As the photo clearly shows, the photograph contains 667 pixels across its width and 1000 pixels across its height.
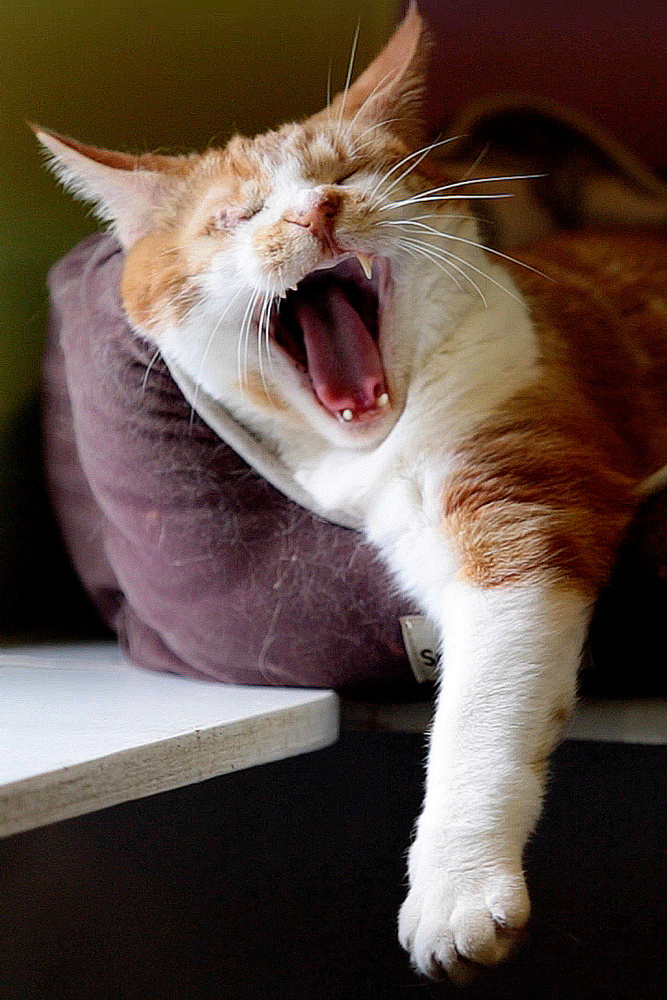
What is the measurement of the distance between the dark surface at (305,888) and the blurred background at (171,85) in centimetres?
44

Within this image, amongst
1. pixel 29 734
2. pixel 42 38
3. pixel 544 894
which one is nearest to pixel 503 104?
pixel 42 38

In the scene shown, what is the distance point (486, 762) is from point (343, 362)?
0.48m

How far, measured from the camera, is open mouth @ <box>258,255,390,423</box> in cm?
124

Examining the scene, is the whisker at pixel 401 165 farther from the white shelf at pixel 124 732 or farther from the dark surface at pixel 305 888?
the dark surface at pixel 305 888

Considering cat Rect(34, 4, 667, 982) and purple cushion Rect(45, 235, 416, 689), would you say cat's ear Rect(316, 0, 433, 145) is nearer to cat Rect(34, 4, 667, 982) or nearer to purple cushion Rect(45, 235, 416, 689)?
cat Rect(34, 4, 667, 982)

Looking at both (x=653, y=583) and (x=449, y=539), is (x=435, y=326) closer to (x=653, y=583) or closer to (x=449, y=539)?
(x=449, y=539)

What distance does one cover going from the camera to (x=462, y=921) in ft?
2.95

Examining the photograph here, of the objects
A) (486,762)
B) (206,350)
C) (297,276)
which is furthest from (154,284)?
(486,762)

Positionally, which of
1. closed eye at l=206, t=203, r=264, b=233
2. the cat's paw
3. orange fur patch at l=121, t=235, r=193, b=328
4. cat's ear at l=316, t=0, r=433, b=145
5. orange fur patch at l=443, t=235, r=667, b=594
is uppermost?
cat's ear at l=316, t=0, r=433, b=145

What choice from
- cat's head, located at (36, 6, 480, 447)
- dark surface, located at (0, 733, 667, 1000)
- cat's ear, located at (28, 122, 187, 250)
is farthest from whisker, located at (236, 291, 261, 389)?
dark surface, located at (0, 733, 667, 1000)

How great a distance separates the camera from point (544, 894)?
1434 mm

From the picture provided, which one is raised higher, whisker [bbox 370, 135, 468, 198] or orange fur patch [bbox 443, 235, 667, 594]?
whisker [bbox 370, 135, 468, 198]

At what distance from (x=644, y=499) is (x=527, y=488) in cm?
13

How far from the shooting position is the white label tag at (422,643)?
1203 mm
